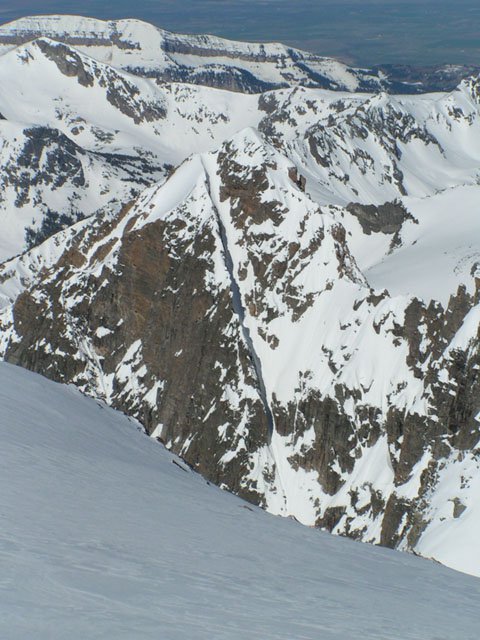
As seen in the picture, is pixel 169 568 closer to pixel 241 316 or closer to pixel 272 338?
pixel 272 338

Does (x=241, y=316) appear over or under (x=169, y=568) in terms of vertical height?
over

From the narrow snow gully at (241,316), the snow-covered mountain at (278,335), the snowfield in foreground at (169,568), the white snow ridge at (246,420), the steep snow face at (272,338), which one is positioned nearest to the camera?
the snowfield in foreground at (169,568)

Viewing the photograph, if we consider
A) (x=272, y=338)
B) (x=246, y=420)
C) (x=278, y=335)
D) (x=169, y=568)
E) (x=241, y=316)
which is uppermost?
(x=241, y=316)

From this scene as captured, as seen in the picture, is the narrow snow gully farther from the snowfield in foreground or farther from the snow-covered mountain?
the snowfield in foreground

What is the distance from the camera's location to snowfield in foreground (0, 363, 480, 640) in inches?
462

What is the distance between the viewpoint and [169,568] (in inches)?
597

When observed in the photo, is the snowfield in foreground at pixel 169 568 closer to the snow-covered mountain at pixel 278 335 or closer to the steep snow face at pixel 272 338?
the snow-covered mountain at pixel 278 335

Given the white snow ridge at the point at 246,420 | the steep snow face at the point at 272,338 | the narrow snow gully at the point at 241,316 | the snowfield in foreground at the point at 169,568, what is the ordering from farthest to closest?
1. the narrow snow gully at the point at 241,316
2. the steep snow face at the point at 272,338
3. the white snow ridge at the point at 246,420
4. the snowfield in foreground at the point at 169,568

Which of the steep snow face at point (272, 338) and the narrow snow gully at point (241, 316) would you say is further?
the narrow snow gully at point (241, 316)

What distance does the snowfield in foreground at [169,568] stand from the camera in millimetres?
11742

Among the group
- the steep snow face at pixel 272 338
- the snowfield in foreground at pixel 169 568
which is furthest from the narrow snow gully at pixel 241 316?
the snowfield in foreground at pixel 169 568

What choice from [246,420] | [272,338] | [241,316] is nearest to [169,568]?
[246,420]

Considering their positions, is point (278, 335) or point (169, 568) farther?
point (278, 335)

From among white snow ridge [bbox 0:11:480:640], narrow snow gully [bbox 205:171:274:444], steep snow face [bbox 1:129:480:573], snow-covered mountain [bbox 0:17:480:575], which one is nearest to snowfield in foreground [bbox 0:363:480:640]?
white snow ridge [bbox 0:11:480:640]
